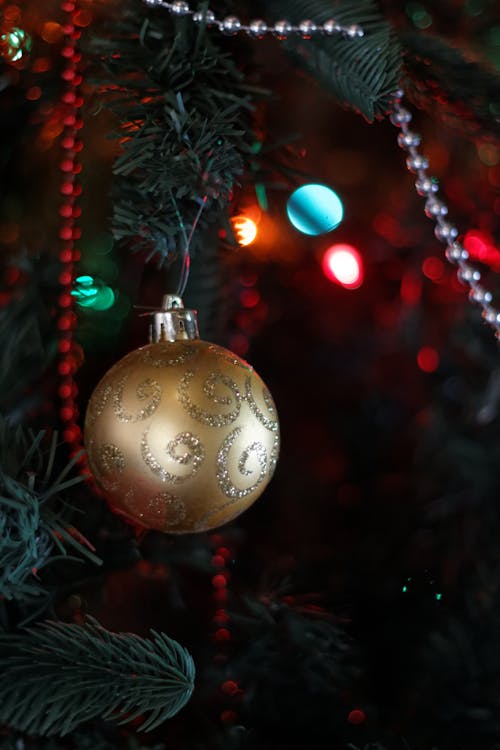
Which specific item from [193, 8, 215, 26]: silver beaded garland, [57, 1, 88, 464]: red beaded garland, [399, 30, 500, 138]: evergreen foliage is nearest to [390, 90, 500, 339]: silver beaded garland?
[399, 30, 500, 138]: evergreen foliage

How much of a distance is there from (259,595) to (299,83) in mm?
573

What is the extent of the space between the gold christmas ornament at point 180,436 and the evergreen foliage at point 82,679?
0.08 meters

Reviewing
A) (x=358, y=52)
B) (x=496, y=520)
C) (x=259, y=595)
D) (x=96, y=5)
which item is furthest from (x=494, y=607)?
(x=96, y=5)

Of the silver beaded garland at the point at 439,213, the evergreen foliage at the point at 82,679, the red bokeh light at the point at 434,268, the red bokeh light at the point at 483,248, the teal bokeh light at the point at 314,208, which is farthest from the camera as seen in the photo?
the red bokeh light at the point at 434,268

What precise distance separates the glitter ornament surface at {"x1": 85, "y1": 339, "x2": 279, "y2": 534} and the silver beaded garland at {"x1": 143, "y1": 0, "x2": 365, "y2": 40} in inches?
Result: 8.2

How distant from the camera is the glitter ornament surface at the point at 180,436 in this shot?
0.43 meters

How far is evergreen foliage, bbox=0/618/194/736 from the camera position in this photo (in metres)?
0.38

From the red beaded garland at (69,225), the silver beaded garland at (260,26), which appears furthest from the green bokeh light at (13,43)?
the silver beaded garland at (260,26)

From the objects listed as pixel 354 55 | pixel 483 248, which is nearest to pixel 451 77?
pixel 354 55

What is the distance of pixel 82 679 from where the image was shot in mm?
398

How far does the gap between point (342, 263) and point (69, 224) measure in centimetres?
38

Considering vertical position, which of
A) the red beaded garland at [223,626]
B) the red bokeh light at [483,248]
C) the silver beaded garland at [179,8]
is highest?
the silver beaded garland at [179,8]

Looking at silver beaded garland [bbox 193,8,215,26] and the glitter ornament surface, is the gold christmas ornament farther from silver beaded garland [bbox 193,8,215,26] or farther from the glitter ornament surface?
silver beaded garland [bbox 193,8,215,26]

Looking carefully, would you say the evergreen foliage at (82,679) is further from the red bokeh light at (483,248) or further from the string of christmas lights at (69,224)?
the red bokeh light at (483,248)
